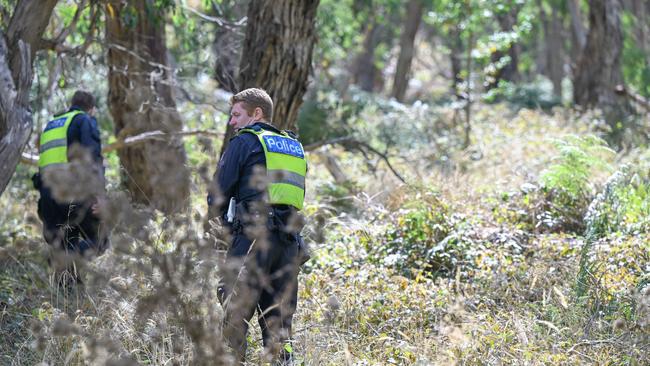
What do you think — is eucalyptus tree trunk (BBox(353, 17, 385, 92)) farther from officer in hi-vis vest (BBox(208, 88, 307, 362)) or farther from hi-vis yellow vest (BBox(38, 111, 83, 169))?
officer in hi-vis vest (BBox(208, 88, 307, 362))

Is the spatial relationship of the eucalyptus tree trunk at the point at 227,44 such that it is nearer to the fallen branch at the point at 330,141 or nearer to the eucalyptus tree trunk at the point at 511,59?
the fallen branch at the point at 330,141

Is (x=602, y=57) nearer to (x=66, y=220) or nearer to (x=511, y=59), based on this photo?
(x=511, y=59)

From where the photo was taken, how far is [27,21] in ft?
25.8

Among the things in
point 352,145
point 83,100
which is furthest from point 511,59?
point 83,100

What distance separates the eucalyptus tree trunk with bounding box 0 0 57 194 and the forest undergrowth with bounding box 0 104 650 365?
694mm

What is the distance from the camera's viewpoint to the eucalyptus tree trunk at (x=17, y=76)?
7.32 m

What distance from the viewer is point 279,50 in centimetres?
806

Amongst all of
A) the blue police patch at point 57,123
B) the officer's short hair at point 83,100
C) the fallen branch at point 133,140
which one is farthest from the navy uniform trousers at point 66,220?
the fallen branch at point 133,140

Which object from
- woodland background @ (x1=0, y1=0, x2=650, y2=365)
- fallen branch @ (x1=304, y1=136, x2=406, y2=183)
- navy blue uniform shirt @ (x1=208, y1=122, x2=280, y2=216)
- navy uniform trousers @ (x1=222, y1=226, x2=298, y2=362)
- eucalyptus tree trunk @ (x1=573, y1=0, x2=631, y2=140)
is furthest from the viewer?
eucalyptus tree trunk @ (x1=573, y1=0, x2=631, y2=140)

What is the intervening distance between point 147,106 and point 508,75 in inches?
649

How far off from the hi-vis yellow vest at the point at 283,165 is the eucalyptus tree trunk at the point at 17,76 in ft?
8.61

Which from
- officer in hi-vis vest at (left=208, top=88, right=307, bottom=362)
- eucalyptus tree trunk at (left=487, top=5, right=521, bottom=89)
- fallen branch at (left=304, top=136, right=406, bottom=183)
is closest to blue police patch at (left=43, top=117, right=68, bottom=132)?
officer in hi-vis vest at (left=208, top=88, right=307, bottom=362)

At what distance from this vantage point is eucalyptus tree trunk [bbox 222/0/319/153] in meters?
8.04

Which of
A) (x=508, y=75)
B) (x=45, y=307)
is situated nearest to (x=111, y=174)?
(x=45, y=307)
